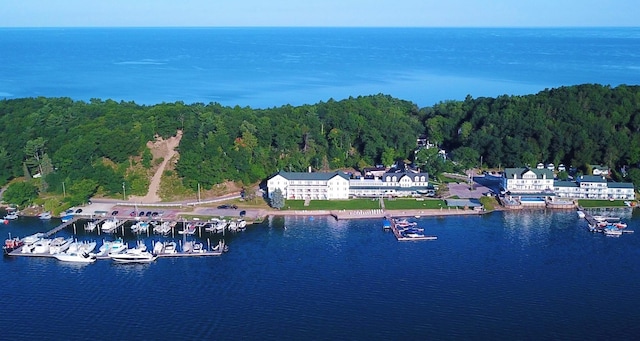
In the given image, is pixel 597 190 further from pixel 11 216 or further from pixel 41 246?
pixel 11 216

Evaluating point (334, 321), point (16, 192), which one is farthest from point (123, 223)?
point (334, 321)

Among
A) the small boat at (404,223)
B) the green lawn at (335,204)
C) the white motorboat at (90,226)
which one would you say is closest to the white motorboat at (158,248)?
the white motorboat at (90,226)

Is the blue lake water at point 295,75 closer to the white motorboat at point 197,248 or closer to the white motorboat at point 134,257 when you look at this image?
the white motorboat at point 197,248

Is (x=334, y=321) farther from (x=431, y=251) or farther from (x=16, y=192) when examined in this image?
(x=16, y=192)

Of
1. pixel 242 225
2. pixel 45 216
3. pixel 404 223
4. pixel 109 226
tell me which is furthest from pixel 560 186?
pixel 45 216

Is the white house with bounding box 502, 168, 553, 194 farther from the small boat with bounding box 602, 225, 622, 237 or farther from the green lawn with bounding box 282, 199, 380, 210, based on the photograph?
the green lawn with bounding box 282, 199, 380, 210

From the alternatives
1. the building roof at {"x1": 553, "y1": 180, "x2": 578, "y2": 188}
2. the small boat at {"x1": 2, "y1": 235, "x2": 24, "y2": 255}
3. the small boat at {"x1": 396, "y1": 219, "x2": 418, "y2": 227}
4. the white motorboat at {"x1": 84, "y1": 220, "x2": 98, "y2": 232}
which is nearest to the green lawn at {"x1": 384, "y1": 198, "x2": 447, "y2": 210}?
the small boat at {"x1": 396, "y1": 219, "x2": 418, "y2": 227}
